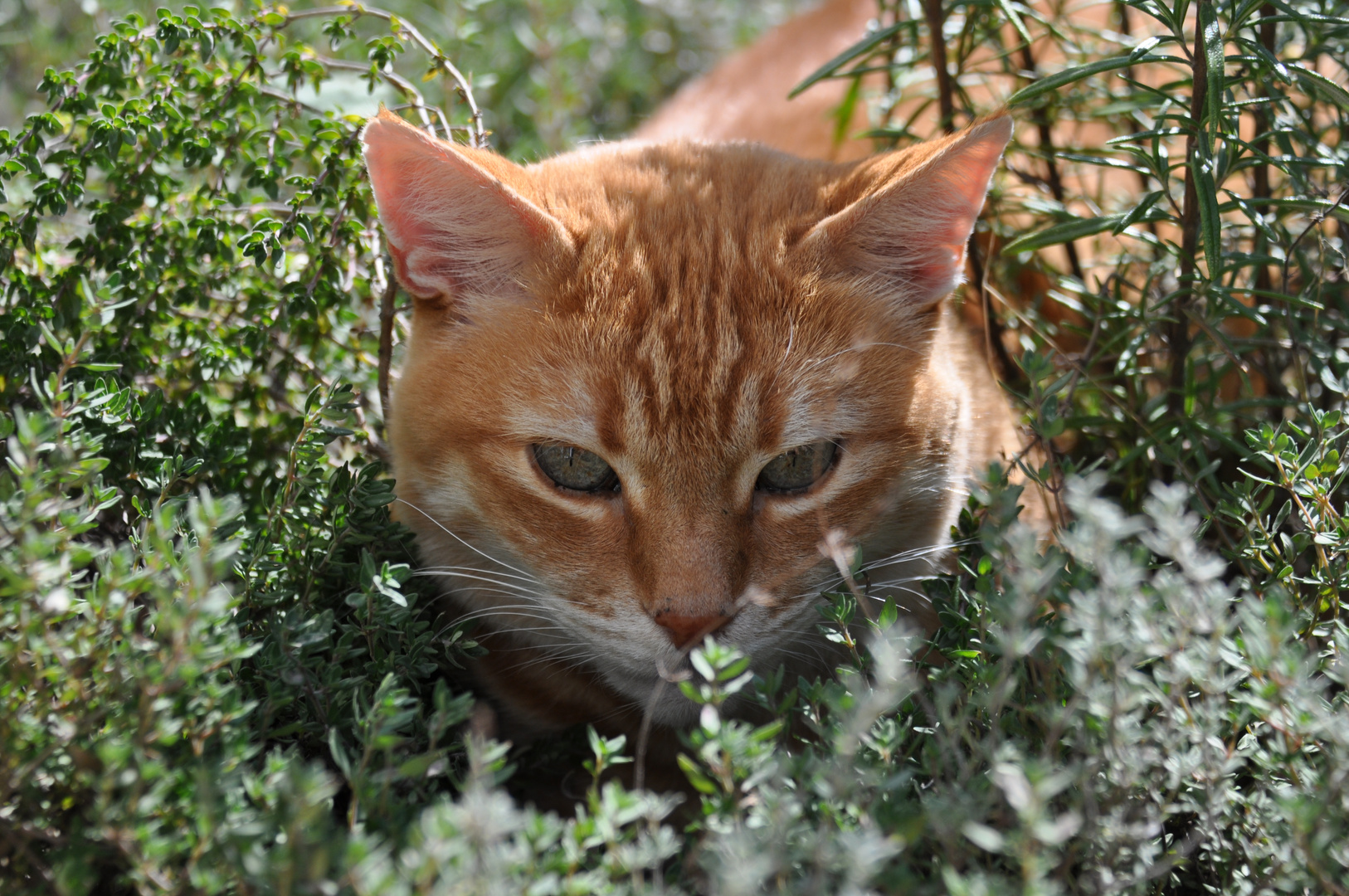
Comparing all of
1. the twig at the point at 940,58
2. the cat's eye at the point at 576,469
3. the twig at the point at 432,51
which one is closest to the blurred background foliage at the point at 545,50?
the twig at the point at 432,51

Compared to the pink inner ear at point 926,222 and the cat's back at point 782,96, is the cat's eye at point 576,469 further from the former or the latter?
the cat's back at point 782,96

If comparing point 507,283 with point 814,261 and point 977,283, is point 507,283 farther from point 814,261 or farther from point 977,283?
point 977,283

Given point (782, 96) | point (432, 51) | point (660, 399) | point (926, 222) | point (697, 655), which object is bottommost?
point (697, 655)

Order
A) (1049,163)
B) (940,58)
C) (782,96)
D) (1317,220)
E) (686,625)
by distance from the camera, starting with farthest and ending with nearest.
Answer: (782,96) → (1049,163) → (940,58) → (1317,220) → (686,625)

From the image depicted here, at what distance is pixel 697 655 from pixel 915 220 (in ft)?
3.09

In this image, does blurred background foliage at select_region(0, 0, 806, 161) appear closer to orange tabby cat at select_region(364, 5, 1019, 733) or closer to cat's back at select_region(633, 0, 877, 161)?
cat's back at select_region(633, 0, 877, 161)

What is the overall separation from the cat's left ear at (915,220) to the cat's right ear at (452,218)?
0.49 m

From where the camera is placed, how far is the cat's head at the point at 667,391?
1539 mm

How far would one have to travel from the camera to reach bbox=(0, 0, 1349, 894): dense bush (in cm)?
100

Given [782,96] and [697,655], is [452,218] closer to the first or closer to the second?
[697,655]

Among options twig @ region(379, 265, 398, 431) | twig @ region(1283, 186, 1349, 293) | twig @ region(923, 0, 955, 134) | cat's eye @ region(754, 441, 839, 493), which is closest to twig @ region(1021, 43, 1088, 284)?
twig @ region(923, 0, 955, 134)

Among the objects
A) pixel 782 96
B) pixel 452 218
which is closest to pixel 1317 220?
pixel 452 218

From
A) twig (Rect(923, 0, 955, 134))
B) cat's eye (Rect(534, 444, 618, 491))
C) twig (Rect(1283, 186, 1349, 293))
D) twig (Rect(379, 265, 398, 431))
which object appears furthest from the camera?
twig (Rect(923, 0, 955, 134))

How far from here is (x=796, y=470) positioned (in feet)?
5.37
